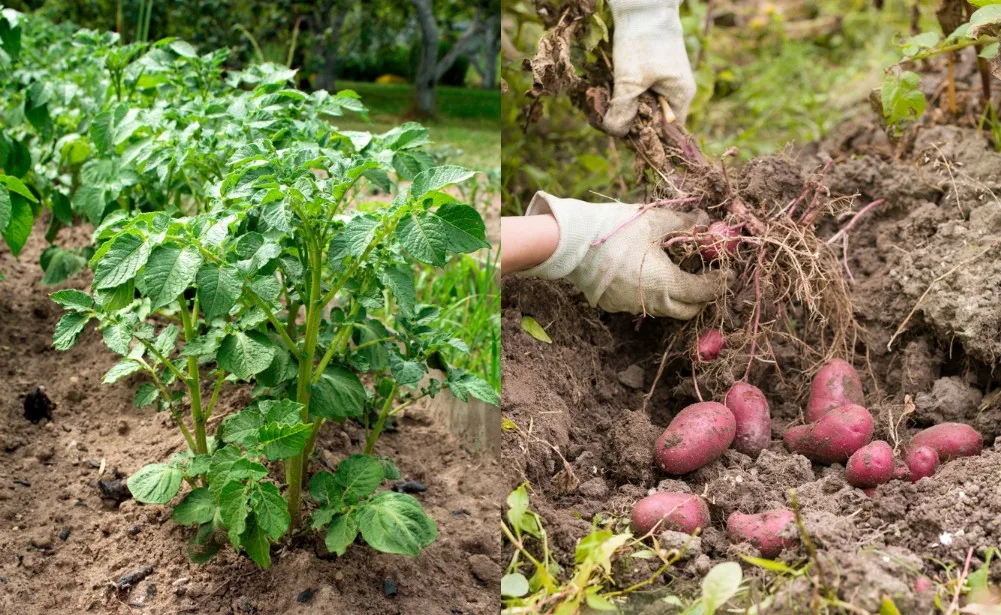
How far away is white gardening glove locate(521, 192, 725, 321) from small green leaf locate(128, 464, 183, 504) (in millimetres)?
761

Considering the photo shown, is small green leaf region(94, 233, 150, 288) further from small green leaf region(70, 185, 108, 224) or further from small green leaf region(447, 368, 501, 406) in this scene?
small green leaf region(70, 185, 108, 224)

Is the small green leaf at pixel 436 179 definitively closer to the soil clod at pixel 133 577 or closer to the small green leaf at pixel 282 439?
the small green leaf at pixel 282 439

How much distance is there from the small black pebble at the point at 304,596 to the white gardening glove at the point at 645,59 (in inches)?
46.7

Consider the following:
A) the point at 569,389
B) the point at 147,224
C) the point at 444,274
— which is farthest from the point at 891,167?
the point at 147,224

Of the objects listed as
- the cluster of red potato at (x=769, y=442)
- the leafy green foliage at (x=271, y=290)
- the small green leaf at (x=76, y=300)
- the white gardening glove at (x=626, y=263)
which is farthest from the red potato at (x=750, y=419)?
the small green leaf at (x=76, y=300)

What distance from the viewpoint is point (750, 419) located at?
1.79m

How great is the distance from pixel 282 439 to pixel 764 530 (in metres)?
0.75

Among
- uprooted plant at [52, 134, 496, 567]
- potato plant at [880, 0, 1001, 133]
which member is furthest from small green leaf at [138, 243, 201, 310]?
potato plant at [880, 0, 1001, 133]

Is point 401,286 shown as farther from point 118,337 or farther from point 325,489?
point 118,337

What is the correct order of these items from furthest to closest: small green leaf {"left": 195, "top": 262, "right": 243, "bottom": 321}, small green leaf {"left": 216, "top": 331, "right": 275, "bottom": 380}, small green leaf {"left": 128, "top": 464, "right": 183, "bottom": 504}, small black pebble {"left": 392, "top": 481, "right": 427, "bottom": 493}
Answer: small black pebble {"left": 392, "top": 481, "right": 427, "bottom": 493}, small green leaf {"left": 128, "top": 464, "right": 183, "bottom": 504}, small green leaf {"left": 216, "top": 331, "right": 275, "bottom": 380}, small green leaf {"left": 195, "top": 262, "right": 243, "bottom": 321}

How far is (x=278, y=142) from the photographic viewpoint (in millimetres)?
2012

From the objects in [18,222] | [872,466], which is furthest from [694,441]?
[18,222]

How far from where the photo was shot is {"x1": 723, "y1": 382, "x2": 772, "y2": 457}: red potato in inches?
70.2

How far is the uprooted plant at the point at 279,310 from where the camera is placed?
4.65 ft
